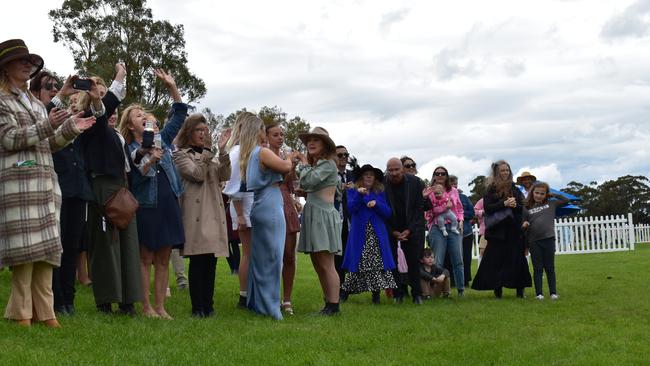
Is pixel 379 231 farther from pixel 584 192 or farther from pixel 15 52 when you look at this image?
pixel 584 192

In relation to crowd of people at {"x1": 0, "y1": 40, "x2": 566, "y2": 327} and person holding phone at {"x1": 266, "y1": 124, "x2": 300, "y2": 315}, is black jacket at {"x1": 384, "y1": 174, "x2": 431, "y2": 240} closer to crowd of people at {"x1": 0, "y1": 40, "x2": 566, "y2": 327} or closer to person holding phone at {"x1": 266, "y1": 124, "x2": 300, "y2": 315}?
crowd of people at {"x1": 0, "y1": 40, "x2": 566, "y2": 327}

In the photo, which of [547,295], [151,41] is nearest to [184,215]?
[547,295]

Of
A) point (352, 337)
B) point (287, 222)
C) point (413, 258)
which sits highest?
point (287, 222)

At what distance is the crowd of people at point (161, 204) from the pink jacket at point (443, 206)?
126 cm

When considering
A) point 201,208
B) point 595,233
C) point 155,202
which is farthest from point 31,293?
point 595,233

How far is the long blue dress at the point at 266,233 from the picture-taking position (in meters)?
8.62

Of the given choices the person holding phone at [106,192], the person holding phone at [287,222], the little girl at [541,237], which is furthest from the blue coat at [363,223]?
the person holding phone at [106,192]

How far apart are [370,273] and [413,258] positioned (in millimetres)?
825

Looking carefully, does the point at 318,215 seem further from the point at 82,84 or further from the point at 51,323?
the point at 51,323

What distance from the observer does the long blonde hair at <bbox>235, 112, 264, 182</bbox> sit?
28.9ft

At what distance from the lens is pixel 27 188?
6.52m

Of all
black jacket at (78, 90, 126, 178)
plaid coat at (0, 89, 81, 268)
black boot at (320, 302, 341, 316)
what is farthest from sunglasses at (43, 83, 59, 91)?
black boot at (320, 302, 341, 316)

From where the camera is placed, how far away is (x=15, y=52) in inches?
259

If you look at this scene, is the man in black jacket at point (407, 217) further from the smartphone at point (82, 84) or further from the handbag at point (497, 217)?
the smartphone at point (82, 84)
